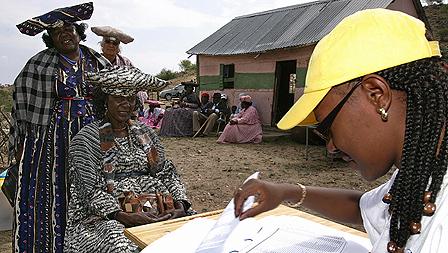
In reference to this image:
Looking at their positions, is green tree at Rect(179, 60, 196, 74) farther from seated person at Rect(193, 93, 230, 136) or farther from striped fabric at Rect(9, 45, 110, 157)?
striped fabric at Rect(9, 45, 110, 157)

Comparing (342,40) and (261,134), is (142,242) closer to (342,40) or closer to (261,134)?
(342,40)

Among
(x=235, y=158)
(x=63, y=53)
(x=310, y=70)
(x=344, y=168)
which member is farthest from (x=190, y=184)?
(x=310, y=70)

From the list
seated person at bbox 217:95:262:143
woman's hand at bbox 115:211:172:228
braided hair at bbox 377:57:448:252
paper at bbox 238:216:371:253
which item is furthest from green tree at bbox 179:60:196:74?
braided hair at bbox 377:57:448:252

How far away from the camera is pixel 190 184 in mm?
6223

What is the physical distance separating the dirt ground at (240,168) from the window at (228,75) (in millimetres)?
3305

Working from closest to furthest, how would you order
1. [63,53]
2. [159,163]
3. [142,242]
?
[142,242]
[159,163]
[63,53]

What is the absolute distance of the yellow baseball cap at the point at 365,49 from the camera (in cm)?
100

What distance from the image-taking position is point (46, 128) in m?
3.14

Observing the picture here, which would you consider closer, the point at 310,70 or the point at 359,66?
the point at 359,66

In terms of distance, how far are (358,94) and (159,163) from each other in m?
1.92

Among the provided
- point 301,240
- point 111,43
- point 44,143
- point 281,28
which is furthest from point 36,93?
point 281,28

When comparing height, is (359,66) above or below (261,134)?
above

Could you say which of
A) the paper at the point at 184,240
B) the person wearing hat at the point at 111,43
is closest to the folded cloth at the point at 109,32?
the person wearing hat at the point at 111,43

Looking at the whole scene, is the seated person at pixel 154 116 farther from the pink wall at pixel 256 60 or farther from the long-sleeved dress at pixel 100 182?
the long-sleeved dress at pixel 100 182
